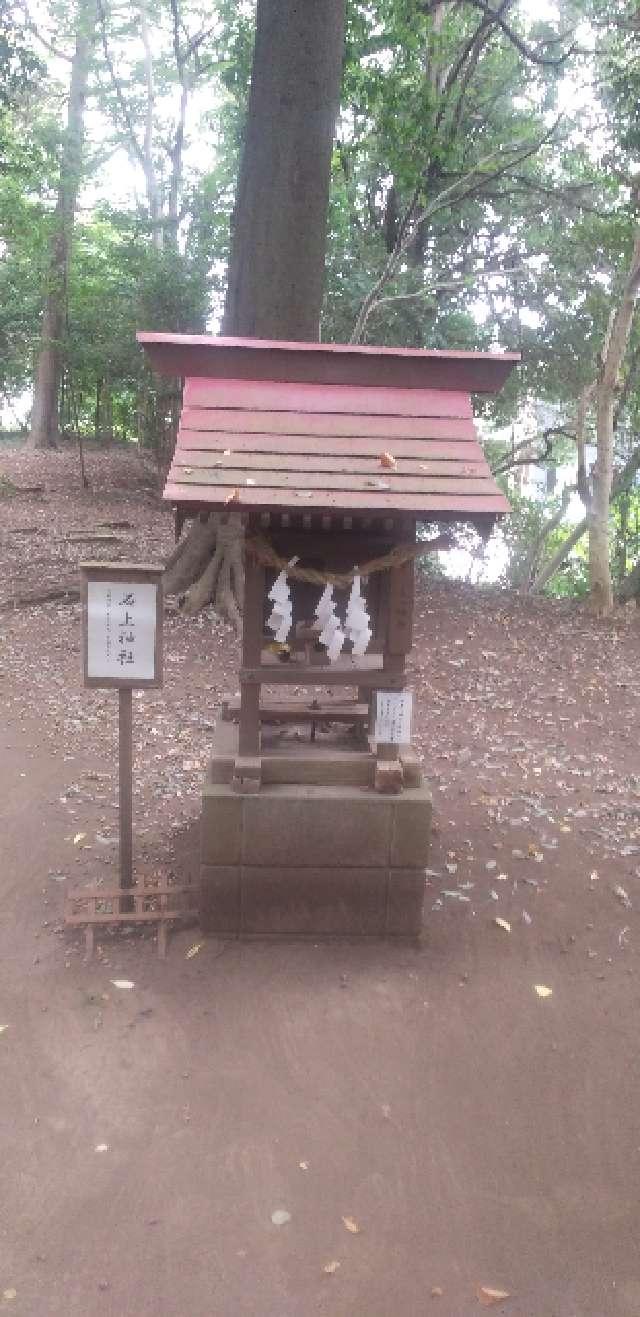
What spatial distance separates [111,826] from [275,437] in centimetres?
279

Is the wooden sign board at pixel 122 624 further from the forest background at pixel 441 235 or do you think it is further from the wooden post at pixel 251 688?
the forest background at pixel 441 235

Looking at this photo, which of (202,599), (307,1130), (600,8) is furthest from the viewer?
(600,8)

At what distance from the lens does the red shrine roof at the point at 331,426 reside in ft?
12.0

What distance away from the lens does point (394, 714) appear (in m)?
4.15

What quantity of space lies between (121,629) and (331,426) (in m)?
1.35

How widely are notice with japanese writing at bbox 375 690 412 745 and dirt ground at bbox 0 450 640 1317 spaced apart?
42.0 inches

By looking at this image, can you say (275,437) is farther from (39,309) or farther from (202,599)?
(39,309)

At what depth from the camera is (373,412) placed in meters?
3.95

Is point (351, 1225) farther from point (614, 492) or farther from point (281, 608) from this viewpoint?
point (614, 492)

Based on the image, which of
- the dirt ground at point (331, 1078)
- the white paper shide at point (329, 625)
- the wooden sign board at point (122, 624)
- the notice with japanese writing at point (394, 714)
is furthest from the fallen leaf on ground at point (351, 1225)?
the wooden sign board at point (122, 624)

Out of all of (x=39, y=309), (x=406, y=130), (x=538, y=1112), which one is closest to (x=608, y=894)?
(x=538, y=1112)

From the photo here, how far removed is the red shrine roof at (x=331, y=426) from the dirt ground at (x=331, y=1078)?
2170 mm

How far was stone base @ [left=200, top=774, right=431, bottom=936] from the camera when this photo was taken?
4133 mm

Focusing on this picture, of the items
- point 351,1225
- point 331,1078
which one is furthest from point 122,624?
point 351,1225
